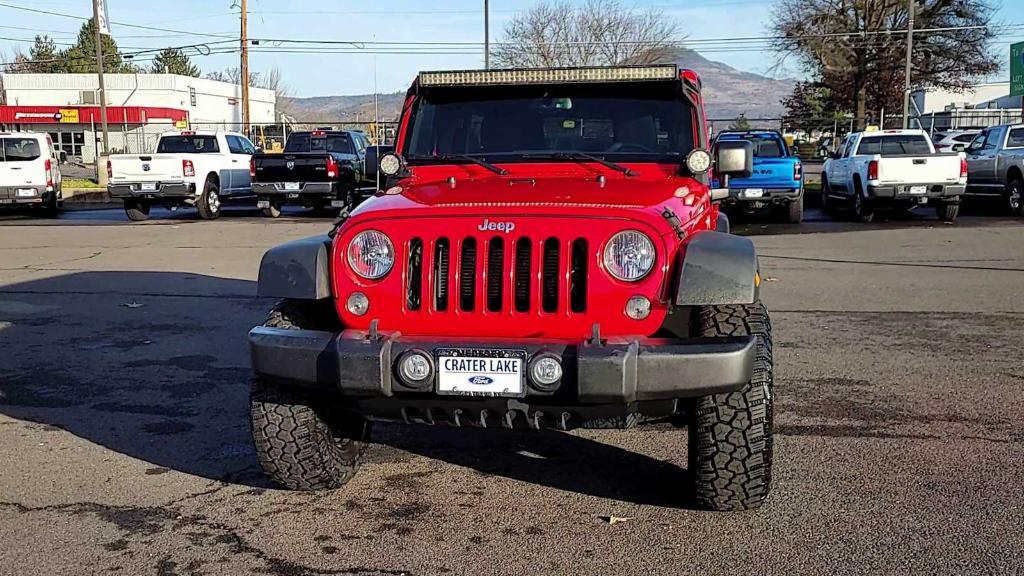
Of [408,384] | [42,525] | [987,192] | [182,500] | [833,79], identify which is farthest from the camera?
[833,79]

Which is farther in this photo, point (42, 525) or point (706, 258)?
point (42, 525)

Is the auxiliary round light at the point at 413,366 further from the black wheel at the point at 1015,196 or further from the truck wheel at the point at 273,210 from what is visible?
the black wheel at the point at 1015,196

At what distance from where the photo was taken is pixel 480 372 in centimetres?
389

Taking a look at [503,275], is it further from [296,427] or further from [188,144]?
[188,144]

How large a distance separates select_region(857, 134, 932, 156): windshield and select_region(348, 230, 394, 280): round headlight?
56.2 ft

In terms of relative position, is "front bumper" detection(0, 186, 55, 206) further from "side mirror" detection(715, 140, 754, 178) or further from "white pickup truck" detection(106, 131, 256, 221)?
"side mirror" detection(715, 140, 754, 178)

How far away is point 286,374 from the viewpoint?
4102 mm

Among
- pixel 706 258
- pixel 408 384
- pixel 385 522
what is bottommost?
pixel 385 522

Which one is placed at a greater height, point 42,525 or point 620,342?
point 620,342

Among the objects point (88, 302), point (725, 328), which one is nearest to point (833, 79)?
point (88, 302)

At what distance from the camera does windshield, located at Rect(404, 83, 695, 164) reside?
5559mm

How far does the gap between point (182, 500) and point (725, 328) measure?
2.50m

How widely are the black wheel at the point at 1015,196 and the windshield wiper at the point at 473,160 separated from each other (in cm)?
1813

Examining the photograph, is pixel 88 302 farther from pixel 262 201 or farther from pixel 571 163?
pixel 262 201
